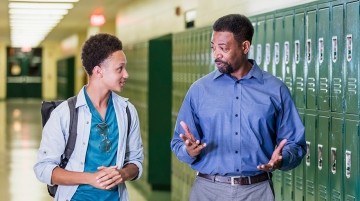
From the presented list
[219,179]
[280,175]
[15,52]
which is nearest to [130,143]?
[219,179]

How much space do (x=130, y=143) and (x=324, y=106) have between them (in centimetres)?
181

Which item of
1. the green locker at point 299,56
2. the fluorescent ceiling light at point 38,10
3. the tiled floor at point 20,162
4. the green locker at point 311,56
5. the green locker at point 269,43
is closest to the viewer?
the green locker at point 311,56

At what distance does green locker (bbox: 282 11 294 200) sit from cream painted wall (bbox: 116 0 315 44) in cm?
17

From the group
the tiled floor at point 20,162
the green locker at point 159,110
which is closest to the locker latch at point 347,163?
the tiled floor at point 20,162

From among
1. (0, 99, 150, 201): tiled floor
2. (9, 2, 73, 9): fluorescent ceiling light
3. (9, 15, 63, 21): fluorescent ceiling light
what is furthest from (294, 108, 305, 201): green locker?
(9, 15, 63, 21): fluorescent ceiling light

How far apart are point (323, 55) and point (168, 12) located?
6.41 m

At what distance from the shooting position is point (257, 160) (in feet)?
12.0

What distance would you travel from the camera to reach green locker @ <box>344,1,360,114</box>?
447cm

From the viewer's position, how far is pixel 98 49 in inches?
138

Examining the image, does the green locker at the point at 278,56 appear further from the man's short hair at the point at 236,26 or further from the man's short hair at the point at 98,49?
the man's short hair at the point at 98,49

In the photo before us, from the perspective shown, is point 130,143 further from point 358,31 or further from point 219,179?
point 358,31

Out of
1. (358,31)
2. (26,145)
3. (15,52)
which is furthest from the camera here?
(15,52)

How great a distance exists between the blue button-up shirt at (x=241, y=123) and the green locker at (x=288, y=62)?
6.20 ft

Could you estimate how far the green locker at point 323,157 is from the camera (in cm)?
502
